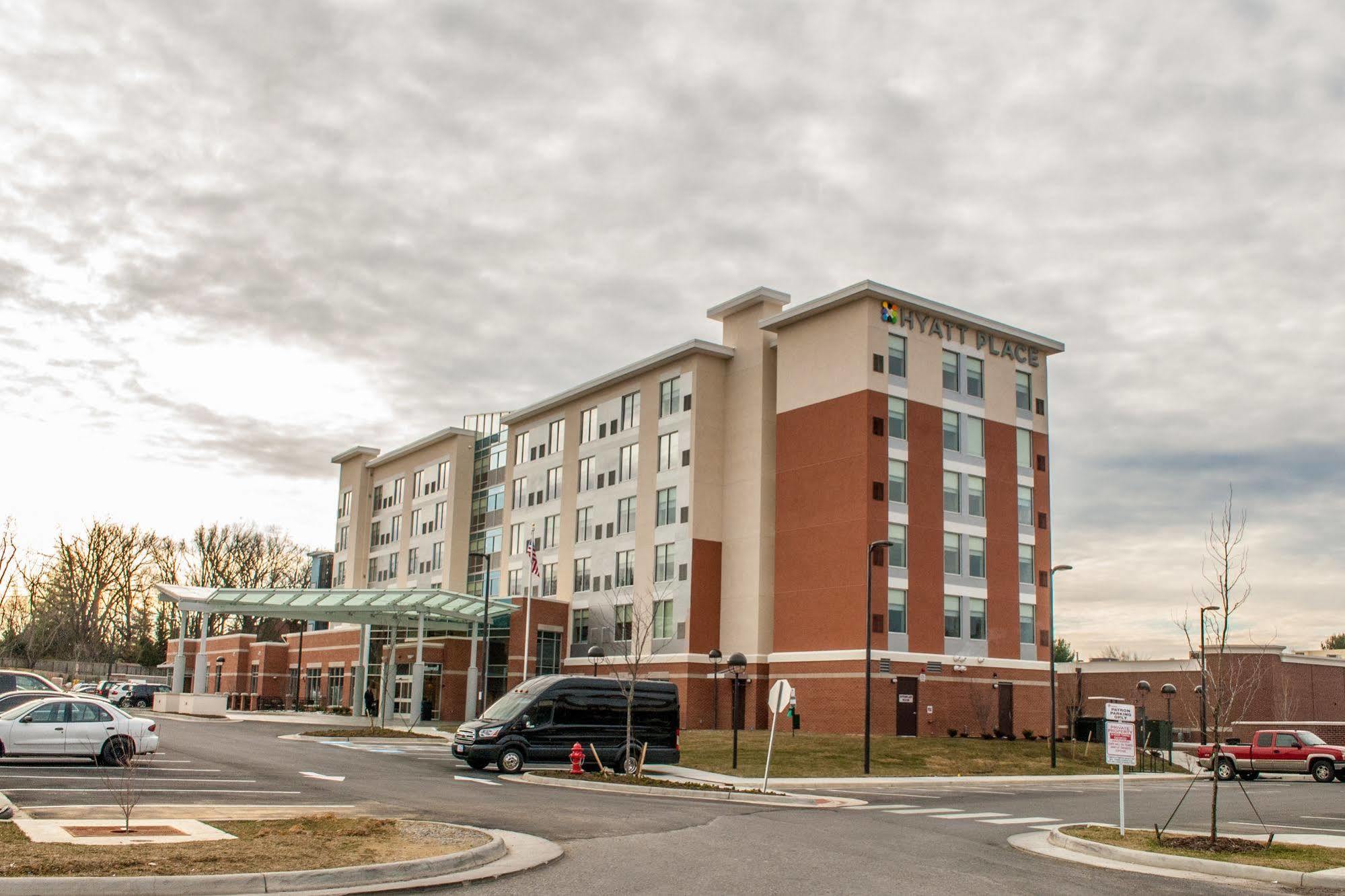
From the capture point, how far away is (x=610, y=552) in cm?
6756

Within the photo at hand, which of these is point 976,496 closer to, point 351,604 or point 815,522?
point 815,522

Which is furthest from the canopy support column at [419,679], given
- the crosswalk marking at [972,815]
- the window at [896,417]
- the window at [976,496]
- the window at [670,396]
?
the crosswalk marking at [972,815]

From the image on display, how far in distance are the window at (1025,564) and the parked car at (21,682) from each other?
4312cm

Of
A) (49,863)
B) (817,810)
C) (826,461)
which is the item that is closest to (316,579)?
(826,461)

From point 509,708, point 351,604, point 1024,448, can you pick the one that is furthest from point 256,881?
point 1024,448

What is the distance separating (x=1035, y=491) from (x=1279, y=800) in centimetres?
3149

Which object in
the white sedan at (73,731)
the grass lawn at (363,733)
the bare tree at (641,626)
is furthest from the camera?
the bare tree at (641,626)

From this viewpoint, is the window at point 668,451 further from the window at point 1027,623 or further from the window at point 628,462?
the window at point 1027,623

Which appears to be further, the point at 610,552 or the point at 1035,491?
the point at 610,552

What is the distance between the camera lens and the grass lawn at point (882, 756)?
38.8 m

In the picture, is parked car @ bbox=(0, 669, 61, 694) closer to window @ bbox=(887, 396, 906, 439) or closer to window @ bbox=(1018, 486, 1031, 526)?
window @ bbox=(887, 396, 906, 439)

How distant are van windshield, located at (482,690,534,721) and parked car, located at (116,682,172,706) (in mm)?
49150

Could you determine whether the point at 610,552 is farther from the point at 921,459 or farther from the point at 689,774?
the point at 689,774

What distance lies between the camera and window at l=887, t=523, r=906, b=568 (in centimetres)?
5484
